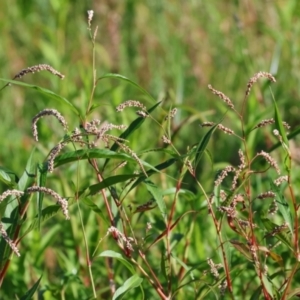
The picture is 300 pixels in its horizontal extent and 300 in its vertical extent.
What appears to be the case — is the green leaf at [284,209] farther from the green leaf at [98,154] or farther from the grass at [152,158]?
the green leaf at [98,154]

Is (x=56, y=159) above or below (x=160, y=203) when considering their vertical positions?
above

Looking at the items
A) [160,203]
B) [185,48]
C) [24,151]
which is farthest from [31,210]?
[185,48]

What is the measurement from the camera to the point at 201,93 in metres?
5.03

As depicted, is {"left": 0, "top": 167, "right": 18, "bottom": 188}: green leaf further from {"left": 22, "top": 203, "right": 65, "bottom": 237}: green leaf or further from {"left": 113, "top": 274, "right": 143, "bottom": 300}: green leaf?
{"left": 113, "top": 274, "right": 143, "bottom": 300}: green leaf

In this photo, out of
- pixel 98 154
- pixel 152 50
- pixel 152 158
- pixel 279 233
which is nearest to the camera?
pixel 98 154

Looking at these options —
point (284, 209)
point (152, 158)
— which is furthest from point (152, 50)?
point (284, 209)

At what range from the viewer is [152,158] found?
395cm

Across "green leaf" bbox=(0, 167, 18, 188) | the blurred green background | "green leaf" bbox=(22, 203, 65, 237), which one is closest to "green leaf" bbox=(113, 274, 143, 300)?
"green leaf" bbox=(22, 203, 65, 237)

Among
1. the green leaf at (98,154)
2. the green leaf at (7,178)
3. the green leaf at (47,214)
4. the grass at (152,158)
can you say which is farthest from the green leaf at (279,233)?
the green leaf at (7,178)

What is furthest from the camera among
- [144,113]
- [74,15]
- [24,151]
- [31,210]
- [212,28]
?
[74,15]

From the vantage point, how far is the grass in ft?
6.06

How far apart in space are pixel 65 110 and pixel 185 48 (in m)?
1.71

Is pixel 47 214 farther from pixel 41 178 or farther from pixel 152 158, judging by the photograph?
pixel 152 158

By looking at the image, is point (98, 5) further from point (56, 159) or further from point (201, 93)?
point (56, 159)
